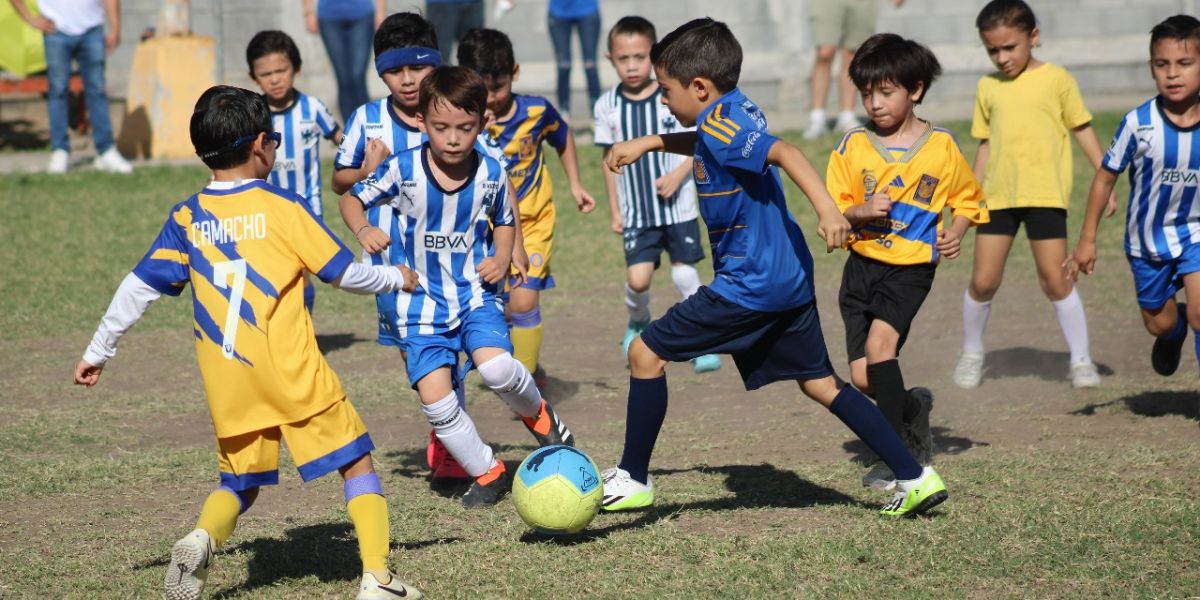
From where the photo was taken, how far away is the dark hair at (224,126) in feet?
14.9

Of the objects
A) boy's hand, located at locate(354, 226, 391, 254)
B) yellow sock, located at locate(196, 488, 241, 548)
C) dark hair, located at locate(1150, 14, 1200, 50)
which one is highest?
dark hair, located at locate(1150, 14, 1200, 50)

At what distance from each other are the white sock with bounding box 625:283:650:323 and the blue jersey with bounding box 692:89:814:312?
11.0 feet

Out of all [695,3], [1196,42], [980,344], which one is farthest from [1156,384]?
[695,3]

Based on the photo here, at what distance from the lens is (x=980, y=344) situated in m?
7.87

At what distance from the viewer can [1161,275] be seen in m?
6.66

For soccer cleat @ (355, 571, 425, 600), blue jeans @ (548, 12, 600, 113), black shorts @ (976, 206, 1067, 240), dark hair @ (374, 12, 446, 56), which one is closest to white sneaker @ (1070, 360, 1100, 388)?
black shorts @ (976, 206, 1067, 240)

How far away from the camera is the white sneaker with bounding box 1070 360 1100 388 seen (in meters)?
7.63

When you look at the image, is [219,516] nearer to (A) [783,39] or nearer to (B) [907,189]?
(B) [907,189]

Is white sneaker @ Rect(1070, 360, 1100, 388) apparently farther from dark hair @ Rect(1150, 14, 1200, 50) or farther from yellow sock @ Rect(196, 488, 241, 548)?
yellow sock @ Rect(196, 488, 241, 548)

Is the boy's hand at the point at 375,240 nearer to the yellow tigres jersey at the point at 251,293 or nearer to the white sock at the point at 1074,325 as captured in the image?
the yellow tigres jersey at the point at 251,293

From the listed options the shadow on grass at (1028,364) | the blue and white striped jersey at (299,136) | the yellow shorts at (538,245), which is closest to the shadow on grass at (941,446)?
the shadow on grass at (1028,364)

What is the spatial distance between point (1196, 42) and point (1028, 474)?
206 centimetres

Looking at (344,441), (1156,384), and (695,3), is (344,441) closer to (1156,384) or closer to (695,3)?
(1156,384)

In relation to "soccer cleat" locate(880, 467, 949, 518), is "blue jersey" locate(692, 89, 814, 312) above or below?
above
